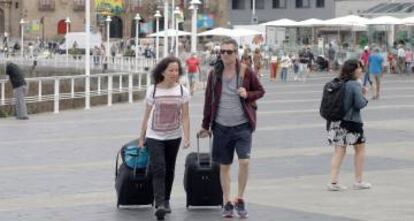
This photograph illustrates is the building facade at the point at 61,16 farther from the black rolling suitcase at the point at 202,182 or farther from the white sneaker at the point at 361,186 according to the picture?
the black rolling suitcase at the point at 202,182

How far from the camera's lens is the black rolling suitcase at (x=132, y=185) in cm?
1106

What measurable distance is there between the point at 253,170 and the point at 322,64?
42.1 meters

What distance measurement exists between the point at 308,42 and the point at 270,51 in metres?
5.91

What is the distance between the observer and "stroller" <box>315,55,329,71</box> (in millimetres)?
56062

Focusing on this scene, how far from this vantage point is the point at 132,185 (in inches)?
438

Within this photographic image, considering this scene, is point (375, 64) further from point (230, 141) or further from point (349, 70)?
point (230, 141)

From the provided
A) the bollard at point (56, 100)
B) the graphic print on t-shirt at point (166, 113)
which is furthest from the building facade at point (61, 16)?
the graphic print on t-shirt at point (166, 113)

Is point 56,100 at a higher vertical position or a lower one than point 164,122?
lower

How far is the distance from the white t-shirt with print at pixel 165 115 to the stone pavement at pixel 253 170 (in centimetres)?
83

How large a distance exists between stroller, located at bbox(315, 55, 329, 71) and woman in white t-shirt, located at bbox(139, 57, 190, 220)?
45545mm

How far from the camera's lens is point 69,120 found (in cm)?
2441

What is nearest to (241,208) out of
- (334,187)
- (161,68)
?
(161,68)

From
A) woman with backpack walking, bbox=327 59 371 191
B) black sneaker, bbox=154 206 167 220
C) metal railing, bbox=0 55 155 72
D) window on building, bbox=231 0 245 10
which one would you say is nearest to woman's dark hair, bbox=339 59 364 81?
woman with backpack walking, bbox=327 59 371 191

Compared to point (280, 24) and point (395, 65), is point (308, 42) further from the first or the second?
point (395, 65)
